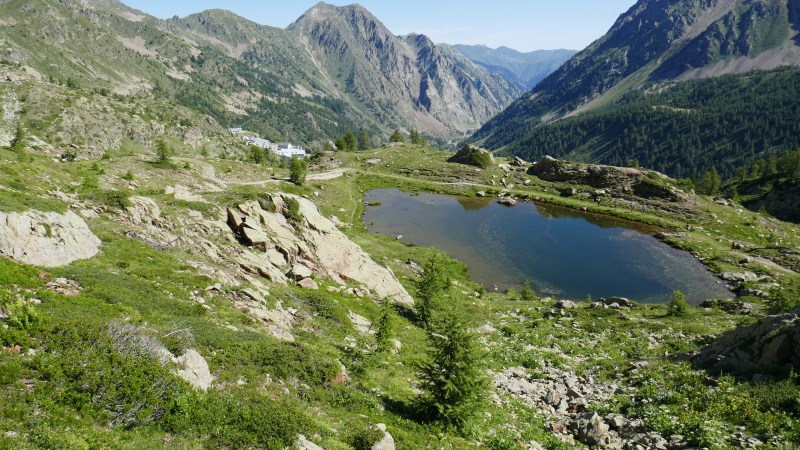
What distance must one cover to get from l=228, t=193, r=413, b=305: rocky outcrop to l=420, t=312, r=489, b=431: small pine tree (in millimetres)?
17028

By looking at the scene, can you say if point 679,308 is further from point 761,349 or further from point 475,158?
point 475,158

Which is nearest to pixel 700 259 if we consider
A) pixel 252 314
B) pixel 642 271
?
pixel 642 271

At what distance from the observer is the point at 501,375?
27125 millimetres

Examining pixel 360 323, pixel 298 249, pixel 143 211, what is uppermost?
pixel 143 211

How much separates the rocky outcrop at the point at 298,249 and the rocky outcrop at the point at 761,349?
25.6 metres

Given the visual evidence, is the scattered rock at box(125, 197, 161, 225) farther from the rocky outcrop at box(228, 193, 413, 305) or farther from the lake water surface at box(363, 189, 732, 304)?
the lake water surface at box(363, 189, 732, 304)

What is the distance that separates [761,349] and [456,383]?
18.1 m

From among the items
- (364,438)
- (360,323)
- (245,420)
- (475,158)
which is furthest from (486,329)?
(475,158)

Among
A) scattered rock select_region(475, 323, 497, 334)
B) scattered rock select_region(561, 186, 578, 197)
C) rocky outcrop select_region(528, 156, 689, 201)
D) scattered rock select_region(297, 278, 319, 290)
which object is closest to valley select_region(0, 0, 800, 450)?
scattered rock select_region(475, 323, 497, 334)

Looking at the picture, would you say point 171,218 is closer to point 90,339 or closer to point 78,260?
point 78,260

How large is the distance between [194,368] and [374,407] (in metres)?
8.18

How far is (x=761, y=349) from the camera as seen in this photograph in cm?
2195

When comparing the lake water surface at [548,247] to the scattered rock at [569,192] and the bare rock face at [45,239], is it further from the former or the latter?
the bare rock face at [45,239]

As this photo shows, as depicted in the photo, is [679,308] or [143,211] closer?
[143,211]
